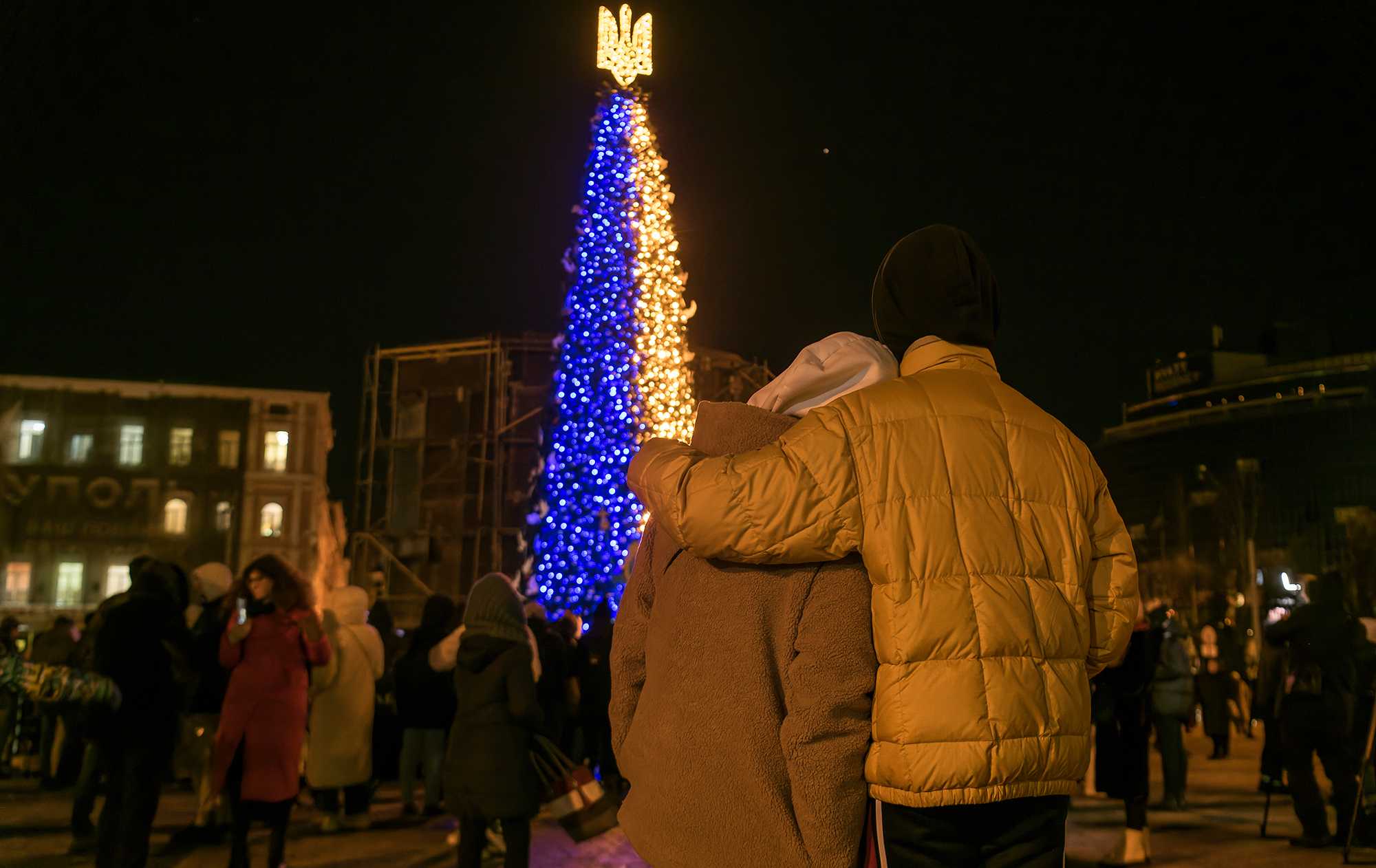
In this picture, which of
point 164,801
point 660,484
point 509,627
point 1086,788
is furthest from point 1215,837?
point 164,801

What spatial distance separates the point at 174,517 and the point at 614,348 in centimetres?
4468

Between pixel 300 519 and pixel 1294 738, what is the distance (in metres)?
53.9

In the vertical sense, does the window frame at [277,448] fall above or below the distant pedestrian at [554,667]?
above

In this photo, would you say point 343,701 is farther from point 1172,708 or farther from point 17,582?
point 17,582

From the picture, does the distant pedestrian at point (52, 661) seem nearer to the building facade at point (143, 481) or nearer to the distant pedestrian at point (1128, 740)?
the distant pedestrian at point (1128, 740)

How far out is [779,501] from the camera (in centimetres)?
205

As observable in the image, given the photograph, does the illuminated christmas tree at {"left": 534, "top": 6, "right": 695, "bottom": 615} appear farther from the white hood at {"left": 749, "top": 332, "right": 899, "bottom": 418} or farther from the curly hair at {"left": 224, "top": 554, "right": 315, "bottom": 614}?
the white hood at {"left": 749, "top": 332, "right": 899, "bottom": 418}

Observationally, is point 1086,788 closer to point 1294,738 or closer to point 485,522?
point 1294,738

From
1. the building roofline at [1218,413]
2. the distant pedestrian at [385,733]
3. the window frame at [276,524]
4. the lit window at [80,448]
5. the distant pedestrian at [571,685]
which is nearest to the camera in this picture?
the distant pedestrian at [571,685]

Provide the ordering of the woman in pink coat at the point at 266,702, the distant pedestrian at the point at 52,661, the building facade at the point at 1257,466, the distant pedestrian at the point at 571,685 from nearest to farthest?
the woman in pink coat at the point at 266,702 < the distant pedestrian at the point at 571,685 < the distant pedestrian at the point at 52,661 < the building facade at the point at 1257,466

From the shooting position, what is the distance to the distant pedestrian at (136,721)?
225 inches

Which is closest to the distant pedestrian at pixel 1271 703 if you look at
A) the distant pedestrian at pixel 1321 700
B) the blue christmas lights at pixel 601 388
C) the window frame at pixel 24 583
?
the distant pedestrian at pixel 1321 700

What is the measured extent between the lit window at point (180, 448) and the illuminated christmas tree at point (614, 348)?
43.1 metres

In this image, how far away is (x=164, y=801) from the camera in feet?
34.1
